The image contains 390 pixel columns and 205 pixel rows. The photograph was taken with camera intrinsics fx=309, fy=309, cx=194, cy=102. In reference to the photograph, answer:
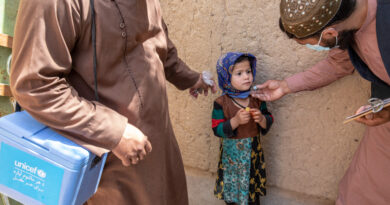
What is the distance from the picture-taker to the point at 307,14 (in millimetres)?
1443

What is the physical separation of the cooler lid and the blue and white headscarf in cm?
130

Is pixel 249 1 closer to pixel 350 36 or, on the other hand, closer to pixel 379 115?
pixel 350 36

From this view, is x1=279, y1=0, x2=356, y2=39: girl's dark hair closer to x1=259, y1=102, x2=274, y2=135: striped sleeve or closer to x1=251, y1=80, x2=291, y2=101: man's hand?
x1=251, y1=80, x2=291, y2=101: man's hand

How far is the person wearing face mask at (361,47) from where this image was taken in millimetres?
1414

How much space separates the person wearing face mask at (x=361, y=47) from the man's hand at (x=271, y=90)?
396mm

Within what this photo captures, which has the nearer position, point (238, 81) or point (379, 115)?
point (379, 115)

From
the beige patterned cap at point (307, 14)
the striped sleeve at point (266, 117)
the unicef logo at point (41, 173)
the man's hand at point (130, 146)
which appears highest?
the beige patterned cap at point (307, 14)

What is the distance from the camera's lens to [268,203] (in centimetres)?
268

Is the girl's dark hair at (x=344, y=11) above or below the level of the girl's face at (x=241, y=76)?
above

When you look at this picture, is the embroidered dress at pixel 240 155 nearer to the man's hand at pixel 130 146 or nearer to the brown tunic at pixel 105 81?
the brown tunic at pixel 105 81

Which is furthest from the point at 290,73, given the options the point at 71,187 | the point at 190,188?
the point at 71,187

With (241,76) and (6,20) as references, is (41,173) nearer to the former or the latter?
(6,20)

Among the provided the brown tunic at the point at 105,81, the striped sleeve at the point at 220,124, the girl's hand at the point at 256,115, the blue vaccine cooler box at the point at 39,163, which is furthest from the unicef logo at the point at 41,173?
the girl's hand at the point at 256,115

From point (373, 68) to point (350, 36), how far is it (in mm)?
195
